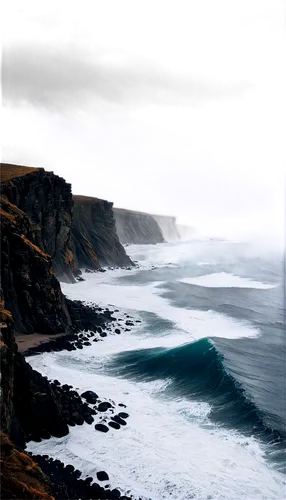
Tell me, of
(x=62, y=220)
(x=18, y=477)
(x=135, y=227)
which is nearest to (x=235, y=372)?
(x=18, y=477)

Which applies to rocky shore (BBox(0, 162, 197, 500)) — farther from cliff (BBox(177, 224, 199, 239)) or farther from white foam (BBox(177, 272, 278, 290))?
cliff (BBox(177, 224, 199, 239))

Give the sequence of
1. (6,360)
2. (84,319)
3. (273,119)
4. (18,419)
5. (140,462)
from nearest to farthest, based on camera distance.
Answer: (273,119) < (6,360) < (140,462) < (18,419) < (84,319)

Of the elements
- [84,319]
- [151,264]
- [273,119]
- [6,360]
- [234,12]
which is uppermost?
[234,12]

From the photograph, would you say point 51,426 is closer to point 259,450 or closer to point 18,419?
point 18,419

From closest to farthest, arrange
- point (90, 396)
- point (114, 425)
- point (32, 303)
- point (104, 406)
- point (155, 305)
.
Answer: point (114, 425), point (104, 406), point (90, 396), point (32, 303), point (155, 305)

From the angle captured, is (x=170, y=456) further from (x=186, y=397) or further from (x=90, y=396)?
(x=186, y=397)

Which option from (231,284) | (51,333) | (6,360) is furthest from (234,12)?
(231,284)
